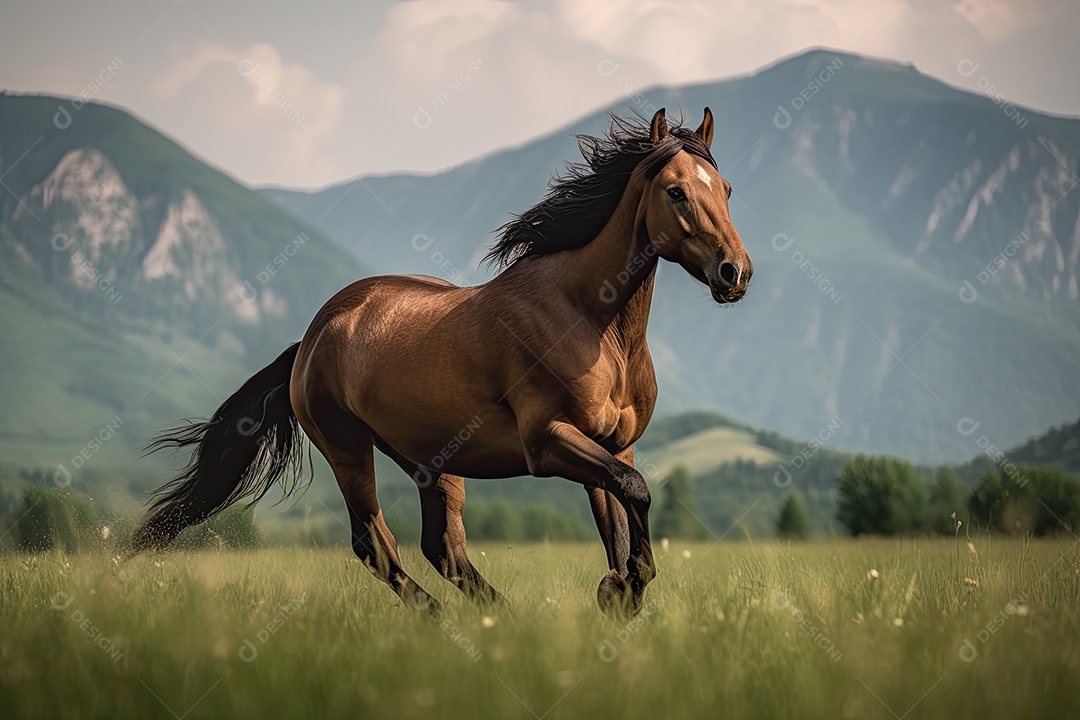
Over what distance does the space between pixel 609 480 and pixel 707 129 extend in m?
2.09

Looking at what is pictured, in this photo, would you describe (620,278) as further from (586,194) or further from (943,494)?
(943,494)

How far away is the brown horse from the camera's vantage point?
16.8 feet

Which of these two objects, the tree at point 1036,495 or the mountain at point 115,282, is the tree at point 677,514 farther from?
the mountain at point 115,282

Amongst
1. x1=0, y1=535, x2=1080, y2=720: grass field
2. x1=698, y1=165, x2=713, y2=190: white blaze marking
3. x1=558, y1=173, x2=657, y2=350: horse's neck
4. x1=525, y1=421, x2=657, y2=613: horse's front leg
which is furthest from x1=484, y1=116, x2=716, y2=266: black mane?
x1=0, y1=535, x2=1080, y2=720: grass field

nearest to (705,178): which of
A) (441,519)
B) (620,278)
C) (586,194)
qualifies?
(620,278)

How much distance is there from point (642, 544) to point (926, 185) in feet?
628

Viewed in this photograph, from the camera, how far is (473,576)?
→ 626 centimetres

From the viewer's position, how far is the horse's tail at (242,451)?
7258mm

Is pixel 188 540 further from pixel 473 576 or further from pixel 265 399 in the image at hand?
pixel 473 576

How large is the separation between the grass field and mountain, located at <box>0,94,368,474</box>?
Result: 8593 centimetres

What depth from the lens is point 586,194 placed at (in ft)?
19.1

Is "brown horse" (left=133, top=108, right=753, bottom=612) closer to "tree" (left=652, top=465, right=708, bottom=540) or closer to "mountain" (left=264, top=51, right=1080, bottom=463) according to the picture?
"tree" (left=652, top=465, right=708, bottom=540)

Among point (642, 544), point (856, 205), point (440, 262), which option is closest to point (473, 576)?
point (642, 544)

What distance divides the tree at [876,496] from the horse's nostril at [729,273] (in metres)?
9.14
